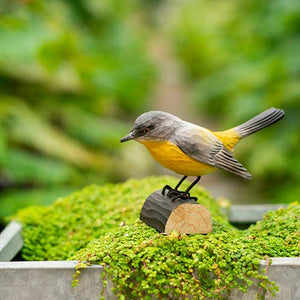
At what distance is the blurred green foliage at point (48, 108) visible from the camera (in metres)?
6.83

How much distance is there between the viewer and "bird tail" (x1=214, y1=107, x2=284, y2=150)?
350cm

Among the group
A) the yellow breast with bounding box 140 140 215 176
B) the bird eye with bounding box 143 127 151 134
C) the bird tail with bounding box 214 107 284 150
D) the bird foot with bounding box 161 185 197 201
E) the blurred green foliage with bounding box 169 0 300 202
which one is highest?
the blurred green foliage with bounding box 169 0 300 202

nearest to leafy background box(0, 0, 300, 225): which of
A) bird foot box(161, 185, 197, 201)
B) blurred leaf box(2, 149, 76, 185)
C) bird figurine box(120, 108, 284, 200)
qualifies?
blurred leaf box(2, 149, 76, 185)

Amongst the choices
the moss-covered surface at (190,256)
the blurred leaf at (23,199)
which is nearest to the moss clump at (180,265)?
the moss-covered surface at (190,256)

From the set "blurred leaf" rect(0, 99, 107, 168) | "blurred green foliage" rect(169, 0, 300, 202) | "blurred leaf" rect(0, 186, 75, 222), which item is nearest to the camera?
"blurred leaf" rect(0, 186, 75, 222)

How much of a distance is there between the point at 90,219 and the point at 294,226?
148 centimetres

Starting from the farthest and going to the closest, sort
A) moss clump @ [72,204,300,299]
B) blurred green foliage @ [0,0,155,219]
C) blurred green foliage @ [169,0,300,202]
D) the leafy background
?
blurred green foliage @ [169,0,300,202]
the leafy background
blurred green foliage @ [0,0,155,219]
moss clump @ [72,204,300,299]

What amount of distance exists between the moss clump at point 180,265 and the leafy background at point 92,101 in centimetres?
314

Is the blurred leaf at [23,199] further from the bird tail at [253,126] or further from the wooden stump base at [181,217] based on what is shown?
the bird tail at [253,126]

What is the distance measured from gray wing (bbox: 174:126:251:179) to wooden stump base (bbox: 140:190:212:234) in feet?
0.89

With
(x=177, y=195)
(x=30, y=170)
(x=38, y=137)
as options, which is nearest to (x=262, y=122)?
(x=177, y=195)

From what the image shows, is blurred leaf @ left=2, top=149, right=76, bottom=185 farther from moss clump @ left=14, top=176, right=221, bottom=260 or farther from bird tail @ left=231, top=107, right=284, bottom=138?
bird tail @ left=231, top=107, right=284, bottom=138

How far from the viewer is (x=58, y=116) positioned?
29.9 feet

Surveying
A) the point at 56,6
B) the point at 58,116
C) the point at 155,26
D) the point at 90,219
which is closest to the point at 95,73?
the point at 58,116
